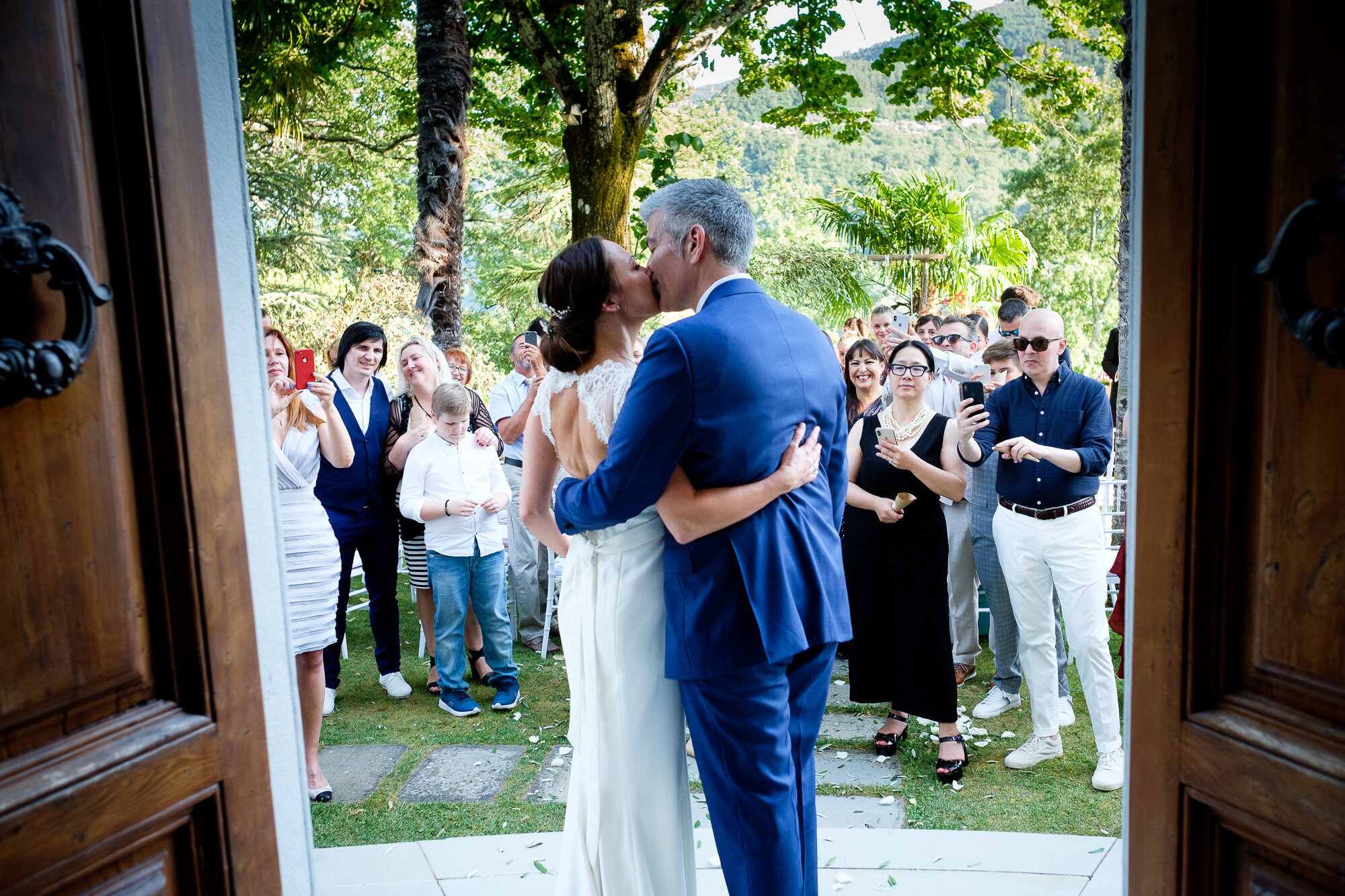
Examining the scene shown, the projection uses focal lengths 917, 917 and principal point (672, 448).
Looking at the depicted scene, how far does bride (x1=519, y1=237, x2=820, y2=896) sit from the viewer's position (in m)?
2.60

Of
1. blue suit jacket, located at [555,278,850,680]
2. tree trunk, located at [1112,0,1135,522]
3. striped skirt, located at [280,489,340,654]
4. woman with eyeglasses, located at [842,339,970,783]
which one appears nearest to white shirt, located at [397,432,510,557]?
striped skirt, located at [280,489,340,654]

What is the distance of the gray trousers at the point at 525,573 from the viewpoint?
6477 millimetres

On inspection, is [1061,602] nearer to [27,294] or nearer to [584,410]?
[584,410]

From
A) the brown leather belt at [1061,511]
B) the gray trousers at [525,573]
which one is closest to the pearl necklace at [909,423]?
the brown leather belt at [1061,511]

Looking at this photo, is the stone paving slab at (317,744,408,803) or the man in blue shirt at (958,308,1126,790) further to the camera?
the stone paving slab at (317,744,408,803)

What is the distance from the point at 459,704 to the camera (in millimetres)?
Result: 5184

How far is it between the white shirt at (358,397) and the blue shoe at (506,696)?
170 centimetres

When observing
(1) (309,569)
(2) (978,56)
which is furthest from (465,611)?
(2) (978,56)

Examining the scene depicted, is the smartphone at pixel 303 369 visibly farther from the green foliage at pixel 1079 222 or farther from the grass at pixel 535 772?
the green foliage at pixel 1079 222

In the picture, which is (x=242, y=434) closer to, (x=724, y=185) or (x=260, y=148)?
(x=724, y=185)

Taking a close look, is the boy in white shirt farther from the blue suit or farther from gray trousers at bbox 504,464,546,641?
the blue suit

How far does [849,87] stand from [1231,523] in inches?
424

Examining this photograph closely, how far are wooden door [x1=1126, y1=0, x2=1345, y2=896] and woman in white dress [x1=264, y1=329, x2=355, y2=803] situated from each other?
3.36 meters

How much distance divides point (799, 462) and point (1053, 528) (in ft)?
7.62
